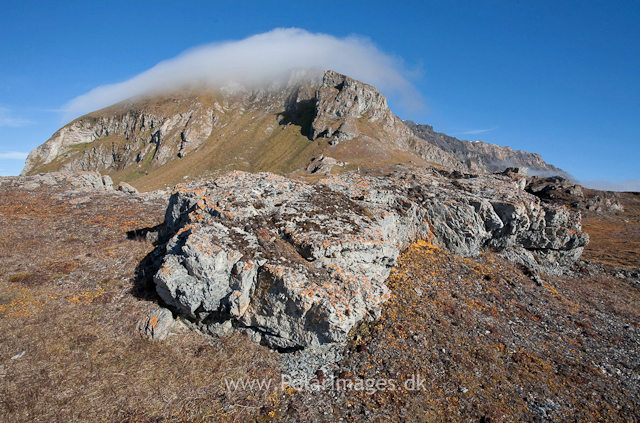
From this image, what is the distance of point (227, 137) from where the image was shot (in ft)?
560

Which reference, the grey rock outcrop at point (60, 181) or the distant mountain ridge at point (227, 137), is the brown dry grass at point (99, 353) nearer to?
the grey rock outcrop at point (60, 181)

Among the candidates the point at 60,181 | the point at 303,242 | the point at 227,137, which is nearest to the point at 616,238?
the point at 303,242

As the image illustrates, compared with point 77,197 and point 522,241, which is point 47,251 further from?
point 522,241

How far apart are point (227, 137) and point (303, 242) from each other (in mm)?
174677

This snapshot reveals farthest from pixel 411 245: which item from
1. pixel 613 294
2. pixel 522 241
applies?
pixel 613 294

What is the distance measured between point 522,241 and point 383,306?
55.2 ft

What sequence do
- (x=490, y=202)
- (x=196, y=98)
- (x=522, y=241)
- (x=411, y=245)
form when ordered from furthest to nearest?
(x=196, y=98), (x=522, y=241), (x=490, y=202), (x=411, y=245)

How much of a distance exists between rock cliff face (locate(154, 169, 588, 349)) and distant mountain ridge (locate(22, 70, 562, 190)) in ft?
335

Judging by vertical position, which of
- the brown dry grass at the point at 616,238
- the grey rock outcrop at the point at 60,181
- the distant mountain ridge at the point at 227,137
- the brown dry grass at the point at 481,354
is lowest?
the brown dry grass at the point at 481,354

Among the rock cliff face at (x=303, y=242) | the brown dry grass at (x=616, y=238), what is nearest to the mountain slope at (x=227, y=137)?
the brown dry grass at (x=616, y=238)

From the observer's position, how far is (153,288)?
43.2 feet

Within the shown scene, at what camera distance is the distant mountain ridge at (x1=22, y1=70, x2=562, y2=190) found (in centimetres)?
13788

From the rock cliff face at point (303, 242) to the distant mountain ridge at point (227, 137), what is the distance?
102m

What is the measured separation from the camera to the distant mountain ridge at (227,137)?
138m
